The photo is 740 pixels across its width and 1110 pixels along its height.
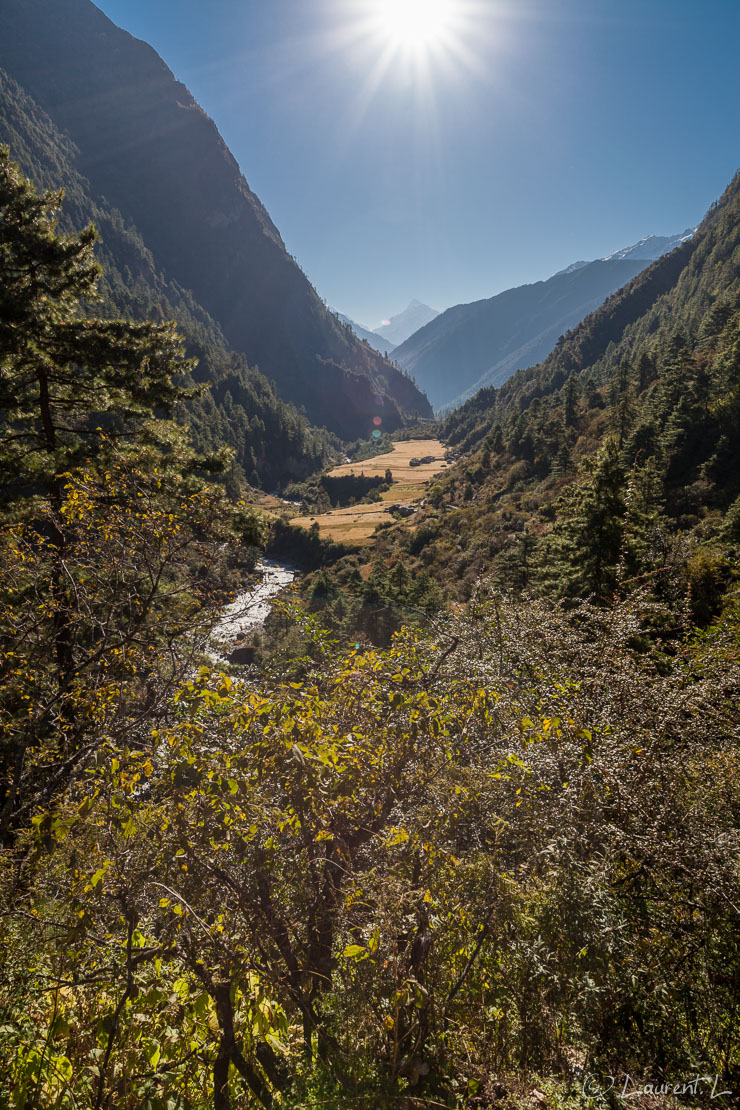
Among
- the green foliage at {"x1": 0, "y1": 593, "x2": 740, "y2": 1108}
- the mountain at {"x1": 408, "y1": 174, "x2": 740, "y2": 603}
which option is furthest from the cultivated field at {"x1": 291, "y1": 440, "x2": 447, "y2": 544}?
the green foliage at {"x1": 0, "y1": 593, "x2": 740, "y2": 1108}

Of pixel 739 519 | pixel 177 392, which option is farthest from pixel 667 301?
pixel 177 392

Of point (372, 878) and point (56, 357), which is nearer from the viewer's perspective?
point (372, 878)

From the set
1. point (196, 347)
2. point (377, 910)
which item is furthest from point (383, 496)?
point (377, 910)

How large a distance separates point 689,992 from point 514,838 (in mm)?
1429

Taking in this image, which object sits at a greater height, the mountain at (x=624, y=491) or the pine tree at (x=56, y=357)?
the pine tree at (x=56, y=357)

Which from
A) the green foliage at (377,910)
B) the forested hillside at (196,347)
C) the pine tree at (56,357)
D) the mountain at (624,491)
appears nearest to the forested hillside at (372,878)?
the green foliage at (377,910)

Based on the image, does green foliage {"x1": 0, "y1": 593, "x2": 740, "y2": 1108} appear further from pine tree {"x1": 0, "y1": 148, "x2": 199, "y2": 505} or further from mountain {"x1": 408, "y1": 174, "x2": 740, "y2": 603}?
pine tree {"x1": 0, "y1": 148, "x2": 199, "y2": 505}

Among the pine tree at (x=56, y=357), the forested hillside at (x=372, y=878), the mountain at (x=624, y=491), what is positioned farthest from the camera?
the mountain at (x=624, y=491)

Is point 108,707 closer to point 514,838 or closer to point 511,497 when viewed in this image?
point 514,838

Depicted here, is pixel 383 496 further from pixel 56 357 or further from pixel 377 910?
pixel 377 910

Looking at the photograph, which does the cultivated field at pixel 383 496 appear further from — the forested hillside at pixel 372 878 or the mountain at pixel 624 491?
the forested hillside at pixel 372 878

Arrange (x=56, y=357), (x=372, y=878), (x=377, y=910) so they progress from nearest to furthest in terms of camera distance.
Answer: (x=377, y=910) → (x=372, y=878) → (x=56, y=357)

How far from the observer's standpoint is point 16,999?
9.43ft

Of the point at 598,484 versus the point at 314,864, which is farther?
the point at 598,484
